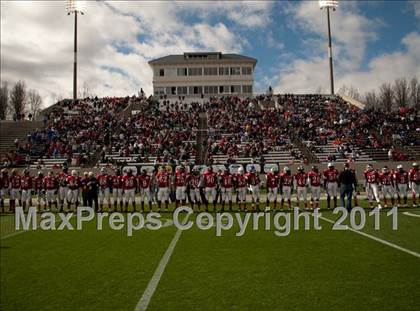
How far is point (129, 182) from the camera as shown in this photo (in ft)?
53.1

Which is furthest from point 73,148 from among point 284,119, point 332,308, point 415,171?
point 332,308

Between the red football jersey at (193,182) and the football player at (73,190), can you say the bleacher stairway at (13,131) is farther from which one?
the red football jersey at (193,182)

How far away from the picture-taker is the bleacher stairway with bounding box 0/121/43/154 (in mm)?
34338

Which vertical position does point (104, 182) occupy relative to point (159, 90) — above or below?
below

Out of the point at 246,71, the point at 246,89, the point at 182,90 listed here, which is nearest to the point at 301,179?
the point at 246,89

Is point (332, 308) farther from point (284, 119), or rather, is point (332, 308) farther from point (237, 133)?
point (284, 119)

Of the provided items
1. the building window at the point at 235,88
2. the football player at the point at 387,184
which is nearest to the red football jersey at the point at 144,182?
the football player at the point at 387,184

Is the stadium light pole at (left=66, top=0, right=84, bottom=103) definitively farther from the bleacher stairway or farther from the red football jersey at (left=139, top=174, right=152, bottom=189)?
the red football jersey at (left=139, top=174, right=152, bottom=189)

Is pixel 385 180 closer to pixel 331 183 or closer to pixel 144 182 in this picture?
pixel 331 183

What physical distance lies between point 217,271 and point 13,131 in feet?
117

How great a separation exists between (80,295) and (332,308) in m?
3.23

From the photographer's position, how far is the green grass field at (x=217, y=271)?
4.98 m

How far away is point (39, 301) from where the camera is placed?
5.08 meters

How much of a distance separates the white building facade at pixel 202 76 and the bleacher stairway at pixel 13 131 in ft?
71.3
